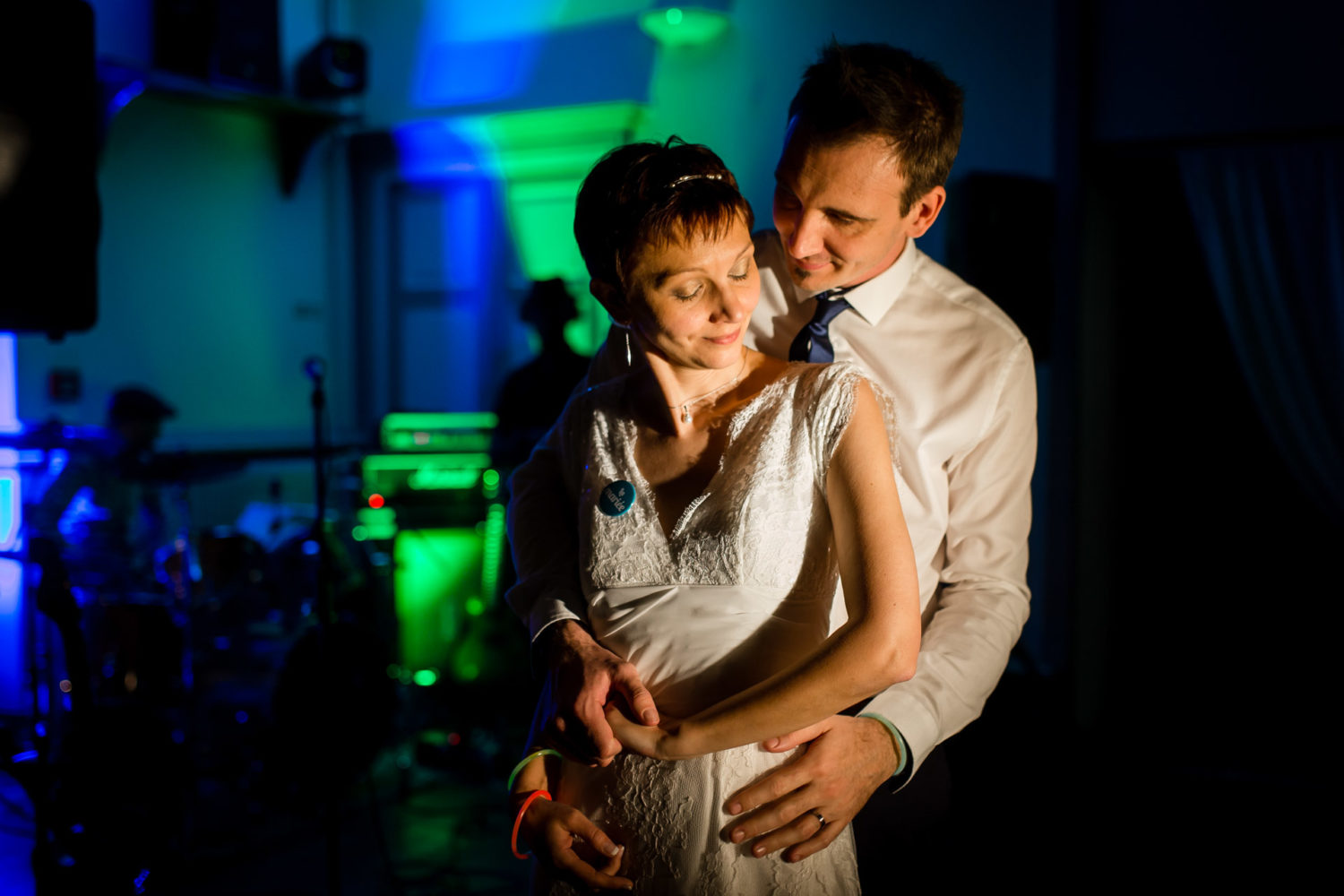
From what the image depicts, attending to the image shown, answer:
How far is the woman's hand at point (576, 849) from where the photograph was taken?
1.20 metres

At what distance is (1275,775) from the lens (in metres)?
4.27

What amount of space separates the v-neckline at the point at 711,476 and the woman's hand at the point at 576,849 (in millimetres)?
366

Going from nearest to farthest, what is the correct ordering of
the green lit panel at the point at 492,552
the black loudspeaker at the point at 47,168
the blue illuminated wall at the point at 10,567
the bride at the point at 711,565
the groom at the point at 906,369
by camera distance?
the bride at the point at 711,565, the groom at the point at 906,369, the black loudspeaker at the point at 47,168, the blue illuminated wall at the point at 10,567, the green lit panel at the point at 492,552

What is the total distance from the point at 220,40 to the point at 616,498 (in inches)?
200

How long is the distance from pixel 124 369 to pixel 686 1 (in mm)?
3634

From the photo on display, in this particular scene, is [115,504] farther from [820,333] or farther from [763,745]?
[763,745]

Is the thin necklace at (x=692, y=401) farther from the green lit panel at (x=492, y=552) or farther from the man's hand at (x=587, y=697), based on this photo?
the green lit panel at (x=492, y=552)

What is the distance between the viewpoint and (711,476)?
1276mm

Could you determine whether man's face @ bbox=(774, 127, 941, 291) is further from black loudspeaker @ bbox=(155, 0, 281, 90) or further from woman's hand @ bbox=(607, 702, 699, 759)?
black loudspeaker @ bbox=(155, 0, 281, 90)

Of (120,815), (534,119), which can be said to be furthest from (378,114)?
(120,815)

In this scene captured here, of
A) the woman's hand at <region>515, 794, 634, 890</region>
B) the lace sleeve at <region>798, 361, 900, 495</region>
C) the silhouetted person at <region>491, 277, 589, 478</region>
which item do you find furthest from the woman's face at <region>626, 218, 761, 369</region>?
the silhouetted person at <region>491, 277, 589, 478</region>

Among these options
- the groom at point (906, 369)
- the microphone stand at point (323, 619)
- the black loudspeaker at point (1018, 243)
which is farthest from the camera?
the black loudspeaker at point (1018, 243)

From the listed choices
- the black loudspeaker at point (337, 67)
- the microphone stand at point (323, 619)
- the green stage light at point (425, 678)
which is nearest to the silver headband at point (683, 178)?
the microphone stand at point (323, 619)

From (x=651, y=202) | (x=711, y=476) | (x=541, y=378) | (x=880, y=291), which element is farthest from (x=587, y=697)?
(x=541, y=378)
